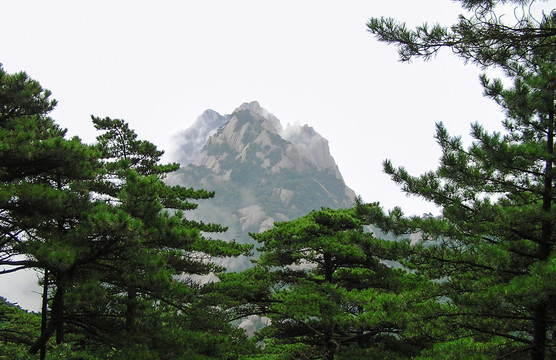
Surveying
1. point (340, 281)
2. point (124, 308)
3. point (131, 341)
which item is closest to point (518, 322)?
point (340, 281)

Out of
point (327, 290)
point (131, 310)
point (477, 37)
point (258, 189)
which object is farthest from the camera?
point (258, 189)

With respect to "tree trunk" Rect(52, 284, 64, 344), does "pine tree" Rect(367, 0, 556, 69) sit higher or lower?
higher

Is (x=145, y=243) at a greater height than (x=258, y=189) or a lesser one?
lesser

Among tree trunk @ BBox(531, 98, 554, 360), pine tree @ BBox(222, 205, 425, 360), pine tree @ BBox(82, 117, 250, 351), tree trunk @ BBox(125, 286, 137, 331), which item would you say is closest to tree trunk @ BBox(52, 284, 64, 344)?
pine tree @ BBox(82, 117, 250, 351)

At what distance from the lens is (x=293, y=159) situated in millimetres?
197750

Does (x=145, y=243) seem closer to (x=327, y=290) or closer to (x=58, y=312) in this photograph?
(x=58, y=312)

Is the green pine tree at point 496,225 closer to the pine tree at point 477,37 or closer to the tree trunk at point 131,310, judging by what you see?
the pine tree at point 477,37

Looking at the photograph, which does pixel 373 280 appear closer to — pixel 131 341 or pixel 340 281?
pixel 340 281

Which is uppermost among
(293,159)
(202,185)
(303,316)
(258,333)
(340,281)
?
(293,159)

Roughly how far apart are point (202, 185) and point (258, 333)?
577ft

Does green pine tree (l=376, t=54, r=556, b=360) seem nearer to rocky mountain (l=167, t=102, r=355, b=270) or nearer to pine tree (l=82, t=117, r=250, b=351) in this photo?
pine tree (l=82, t=117, r=250, b=351)

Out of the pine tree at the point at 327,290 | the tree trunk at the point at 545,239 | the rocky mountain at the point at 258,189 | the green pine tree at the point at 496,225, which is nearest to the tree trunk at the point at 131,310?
the pine tree at the point at 327,290

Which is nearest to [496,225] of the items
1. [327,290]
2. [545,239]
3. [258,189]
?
[545,239]

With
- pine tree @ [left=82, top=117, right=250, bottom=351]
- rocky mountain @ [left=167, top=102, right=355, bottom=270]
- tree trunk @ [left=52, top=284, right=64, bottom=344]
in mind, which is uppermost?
rocky mountain @ [left=167, top=102, right=355, bottom=270]
